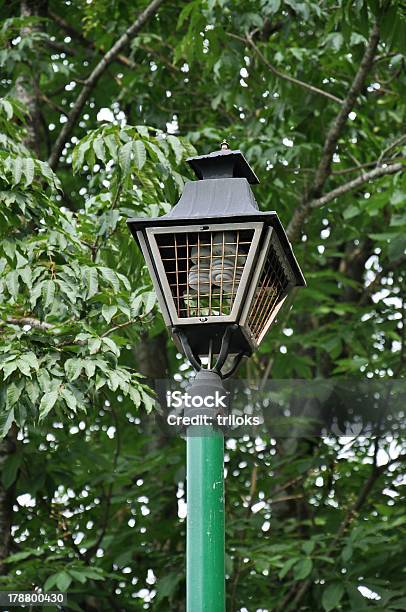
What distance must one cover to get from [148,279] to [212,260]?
2.44 m

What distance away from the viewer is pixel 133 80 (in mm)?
7984

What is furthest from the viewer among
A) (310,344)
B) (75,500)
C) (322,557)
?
(310,344)

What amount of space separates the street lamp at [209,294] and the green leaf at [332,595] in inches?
137

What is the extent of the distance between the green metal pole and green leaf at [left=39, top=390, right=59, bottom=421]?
1.35 metres

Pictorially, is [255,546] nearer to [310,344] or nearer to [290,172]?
[310,344]

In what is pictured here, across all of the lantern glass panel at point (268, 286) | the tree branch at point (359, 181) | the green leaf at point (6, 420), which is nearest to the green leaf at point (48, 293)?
the green leaf at point (6, 420)

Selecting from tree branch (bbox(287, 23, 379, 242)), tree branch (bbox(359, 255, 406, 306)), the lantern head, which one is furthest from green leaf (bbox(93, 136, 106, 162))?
tree branch (bbox(359, 255, 406, 306))

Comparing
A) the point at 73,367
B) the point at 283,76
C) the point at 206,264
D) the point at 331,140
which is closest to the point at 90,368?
the point at 73,367

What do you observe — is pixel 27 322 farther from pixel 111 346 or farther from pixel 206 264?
pixel 206 264

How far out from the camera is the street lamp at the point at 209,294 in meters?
3.12

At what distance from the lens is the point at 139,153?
5371 millimetres

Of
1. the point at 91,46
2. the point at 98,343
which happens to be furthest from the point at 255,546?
the point at 91,46

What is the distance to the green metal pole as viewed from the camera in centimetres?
307

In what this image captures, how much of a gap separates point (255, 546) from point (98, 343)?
271 cm
